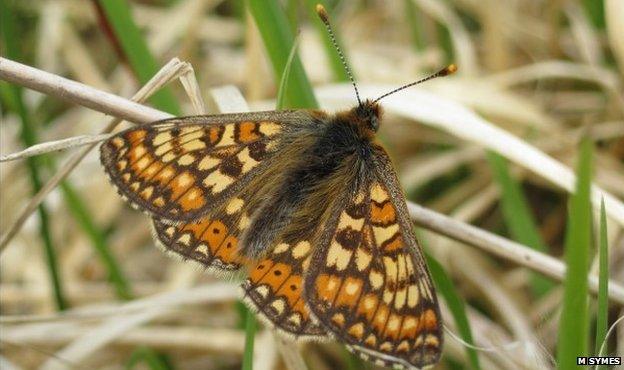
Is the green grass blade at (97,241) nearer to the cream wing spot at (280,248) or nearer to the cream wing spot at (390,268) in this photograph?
the cream wing spot at (280,248)

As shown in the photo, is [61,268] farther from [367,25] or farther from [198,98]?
[367,25]

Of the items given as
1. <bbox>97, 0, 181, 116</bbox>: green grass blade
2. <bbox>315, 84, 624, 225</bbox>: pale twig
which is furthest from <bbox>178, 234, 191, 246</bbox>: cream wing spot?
<bbox>315, 84, 624, 225</bbox>: pale twig

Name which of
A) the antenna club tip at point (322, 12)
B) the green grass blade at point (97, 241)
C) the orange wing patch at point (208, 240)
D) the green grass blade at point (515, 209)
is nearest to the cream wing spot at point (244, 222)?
the orange wing patch at point (208, 240)

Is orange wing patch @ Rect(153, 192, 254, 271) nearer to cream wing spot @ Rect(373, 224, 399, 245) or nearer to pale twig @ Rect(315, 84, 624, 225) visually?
cream wing spot @ Rect(373, 224, 399, 245)

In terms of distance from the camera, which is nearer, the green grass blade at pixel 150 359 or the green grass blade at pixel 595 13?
the green grass blade at pixel 150 359

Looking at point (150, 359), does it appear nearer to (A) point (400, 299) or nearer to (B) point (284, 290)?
(B) point (284, 290)

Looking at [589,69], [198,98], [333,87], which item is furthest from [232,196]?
[589,69]
